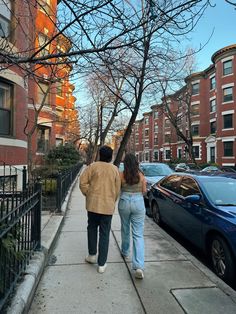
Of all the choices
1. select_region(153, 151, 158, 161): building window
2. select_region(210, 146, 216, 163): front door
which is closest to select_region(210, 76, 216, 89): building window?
select_region(210, 146, 216, 163): front door

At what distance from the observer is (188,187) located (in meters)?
6.56

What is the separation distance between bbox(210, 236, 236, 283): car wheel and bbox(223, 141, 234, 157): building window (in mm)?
34711

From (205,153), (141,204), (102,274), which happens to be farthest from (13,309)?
(205,153)

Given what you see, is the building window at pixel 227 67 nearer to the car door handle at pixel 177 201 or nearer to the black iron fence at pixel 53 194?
the black iron fence at pixel 53 194

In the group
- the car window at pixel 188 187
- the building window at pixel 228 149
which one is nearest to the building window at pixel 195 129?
the building window at pixel 228 149

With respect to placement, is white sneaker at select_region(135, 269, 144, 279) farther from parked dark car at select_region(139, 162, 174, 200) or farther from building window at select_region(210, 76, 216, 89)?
building window at select_region(210, 76, 216, 89)

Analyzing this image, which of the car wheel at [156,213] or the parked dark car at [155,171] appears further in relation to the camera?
the parked dark car at [155,171]

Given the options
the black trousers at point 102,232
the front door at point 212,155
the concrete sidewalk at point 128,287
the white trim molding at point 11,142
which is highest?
the front door at point 212,155

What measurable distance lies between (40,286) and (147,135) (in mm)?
76070

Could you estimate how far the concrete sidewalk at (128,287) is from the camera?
329 centimetres

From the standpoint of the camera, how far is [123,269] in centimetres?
441

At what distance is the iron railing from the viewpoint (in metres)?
2.84

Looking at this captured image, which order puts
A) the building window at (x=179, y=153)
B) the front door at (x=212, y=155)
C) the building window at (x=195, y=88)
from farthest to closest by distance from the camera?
the building window at (x=179, y=153)
the building window at (x=195, y=88)
the front door at (x=212, y=155)

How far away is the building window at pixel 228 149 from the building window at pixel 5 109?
3189 cm
